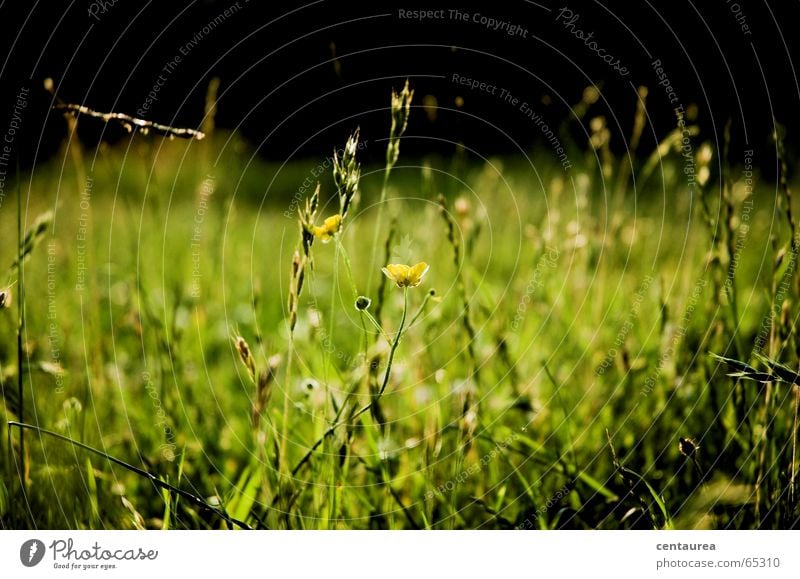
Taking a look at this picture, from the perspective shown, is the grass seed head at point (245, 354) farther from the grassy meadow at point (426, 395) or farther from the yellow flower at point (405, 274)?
the yellow flower at point (405, 274)

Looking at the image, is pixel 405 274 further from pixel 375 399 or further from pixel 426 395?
pixel 426 395

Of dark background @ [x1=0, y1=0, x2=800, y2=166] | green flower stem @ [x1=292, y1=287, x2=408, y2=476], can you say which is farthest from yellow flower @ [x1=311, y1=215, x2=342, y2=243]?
dark background @ [x1=0, y1=0, x2=800, y2=166]

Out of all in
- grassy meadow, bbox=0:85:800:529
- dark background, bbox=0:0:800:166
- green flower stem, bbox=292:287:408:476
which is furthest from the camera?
dark background, bbox=0:0:800:166
